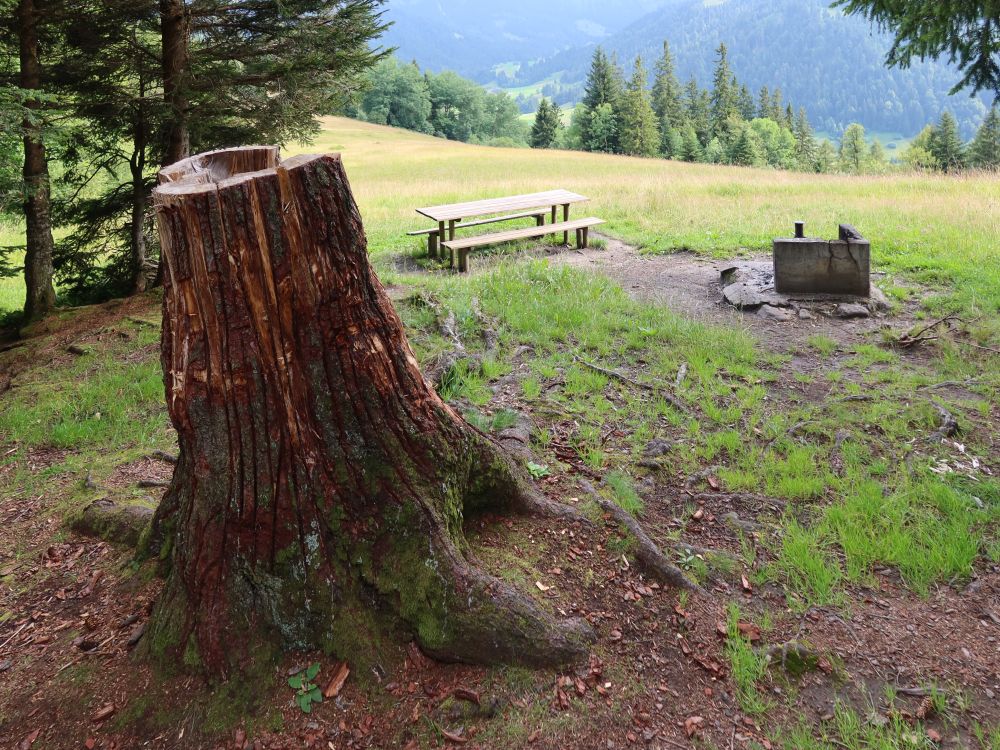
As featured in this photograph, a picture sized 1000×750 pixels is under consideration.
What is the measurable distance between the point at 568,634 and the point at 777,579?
145 cm

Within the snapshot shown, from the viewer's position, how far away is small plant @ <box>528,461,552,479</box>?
4.29 meters

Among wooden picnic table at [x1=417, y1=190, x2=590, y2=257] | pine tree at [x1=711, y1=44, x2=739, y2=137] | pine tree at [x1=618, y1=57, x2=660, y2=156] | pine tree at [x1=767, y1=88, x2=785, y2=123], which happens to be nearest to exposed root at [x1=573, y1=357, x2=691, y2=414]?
wooden picnic table at [x1=417, y1=190, x2=590, y2=257]

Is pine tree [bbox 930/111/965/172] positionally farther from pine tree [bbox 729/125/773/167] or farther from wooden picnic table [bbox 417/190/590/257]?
wooden picnic table [bbox 417/190/590/257]

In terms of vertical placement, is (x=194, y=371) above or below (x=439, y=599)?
above

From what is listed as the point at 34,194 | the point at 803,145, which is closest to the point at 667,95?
the point at 803,145

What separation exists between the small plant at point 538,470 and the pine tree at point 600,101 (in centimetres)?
6650

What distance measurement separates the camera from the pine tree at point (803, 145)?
77000 mm

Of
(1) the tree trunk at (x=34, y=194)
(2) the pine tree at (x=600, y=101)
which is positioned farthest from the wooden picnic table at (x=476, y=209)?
(2) the pine tree at (x=600, y=101)

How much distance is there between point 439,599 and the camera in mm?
2873

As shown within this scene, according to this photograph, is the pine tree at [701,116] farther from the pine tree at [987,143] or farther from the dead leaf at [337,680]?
the dead leaf at [337,680]

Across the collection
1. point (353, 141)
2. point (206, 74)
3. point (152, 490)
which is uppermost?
point (353, 141)

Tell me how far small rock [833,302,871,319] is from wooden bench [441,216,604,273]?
5223mm

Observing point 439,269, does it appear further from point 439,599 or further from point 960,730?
point 960,730

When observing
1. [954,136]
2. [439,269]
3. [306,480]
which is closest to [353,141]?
[439,269]
